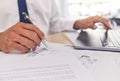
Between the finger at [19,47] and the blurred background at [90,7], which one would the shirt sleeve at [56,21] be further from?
the blurred background at [90,7]

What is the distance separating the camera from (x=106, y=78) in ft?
1.59

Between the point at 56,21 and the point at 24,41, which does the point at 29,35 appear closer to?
the point at 24,41

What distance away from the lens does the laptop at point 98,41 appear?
0.67m

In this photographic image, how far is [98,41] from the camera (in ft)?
2.42

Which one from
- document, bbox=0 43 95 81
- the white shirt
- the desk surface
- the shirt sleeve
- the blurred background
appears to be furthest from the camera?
the blurred background

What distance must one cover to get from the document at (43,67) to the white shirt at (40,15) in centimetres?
30

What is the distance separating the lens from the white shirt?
0.91 meters

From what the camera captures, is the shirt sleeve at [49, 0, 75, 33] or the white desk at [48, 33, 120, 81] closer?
the white desk at [48, 33, 120, 81]

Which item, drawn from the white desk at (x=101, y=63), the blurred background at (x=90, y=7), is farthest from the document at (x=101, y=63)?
the blurred background at (x=90, y=7)

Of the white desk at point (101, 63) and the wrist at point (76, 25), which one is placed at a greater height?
the white desk at point (101, 63)

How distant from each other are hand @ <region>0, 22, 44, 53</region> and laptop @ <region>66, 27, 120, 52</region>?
12cm

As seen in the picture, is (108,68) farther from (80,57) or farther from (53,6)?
(53,6)

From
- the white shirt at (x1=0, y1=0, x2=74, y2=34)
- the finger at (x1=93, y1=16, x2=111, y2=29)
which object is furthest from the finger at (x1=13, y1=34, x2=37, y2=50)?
the finger at (x1=93, y1=16, x2=111, y2=29)

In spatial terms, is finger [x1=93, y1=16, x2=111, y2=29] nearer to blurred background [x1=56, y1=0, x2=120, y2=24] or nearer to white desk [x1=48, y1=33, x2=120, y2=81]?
white desk [x1=48, y1=33, x2=120, y2=81]
